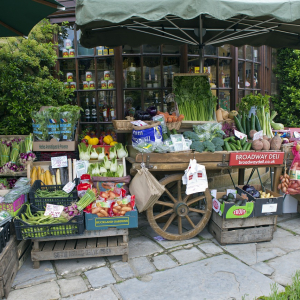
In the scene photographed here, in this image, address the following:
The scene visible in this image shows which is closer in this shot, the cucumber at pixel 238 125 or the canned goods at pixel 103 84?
the cucumber at pixel 238 125

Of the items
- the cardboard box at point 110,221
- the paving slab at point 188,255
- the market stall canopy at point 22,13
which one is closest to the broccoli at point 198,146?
the cardboard box at point 110,221

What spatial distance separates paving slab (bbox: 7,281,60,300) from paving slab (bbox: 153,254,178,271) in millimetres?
1147

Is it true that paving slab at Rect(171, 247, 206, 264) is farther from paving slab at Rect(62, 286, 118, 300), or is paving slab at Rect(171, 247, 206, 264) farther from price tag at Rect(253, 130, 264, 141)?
price tag at Rect(253, 130, 264, 141)

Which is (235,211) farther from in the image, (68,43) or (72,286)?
(68,43)

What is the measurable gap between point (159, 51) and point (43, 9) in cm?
291

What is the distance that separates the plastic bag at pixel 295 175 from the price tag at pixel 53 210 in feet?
10.8

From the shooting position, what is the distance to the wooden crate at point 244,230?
4008 millimetres

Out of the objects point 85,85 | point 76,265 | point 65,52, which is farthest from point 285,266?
point 65,52

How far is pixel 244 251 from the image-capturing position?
3883 millimetres

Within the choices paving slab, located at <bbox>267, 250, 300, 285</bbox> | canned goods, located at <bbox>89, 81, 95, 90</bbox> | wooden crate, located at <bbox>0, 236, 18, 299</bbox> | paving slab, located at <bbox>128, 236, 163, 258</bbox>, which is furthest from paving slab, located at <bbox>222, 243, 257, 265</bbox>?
canned goods, located at <bbox>89, 81, 95, 90</bbox>

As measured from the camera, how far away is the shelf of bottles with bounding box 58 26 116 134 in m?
6.14

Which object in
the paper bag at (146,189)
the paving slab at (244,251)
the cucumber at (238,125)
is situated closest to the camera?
the paving slab at (244,251)

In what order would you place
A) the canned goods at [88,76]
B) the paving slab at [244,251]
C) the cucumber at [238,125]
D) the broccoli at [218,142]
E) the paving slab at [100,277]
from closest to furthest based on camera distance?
1. the paving slab at [100,277]
2. the paving slab at [244,251]
3. the broccoli at [218,142]
4. the cucumber at [238,125]
5. the canned goods at [88,76]

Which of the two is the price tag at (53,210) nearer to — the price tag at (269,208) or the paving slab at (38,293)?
the paving slab at (38,293)
